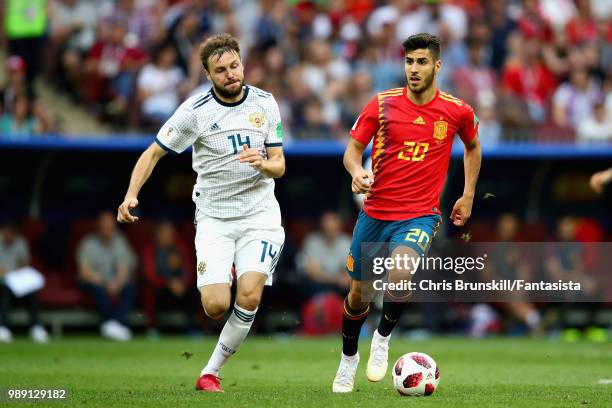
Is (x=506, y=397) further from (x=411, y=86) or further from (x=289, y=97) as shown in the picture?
(x=289, y=97)

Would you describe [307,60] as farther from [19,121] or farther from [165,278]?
[19,121]

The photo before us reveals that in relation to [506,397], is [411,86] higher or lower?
higher

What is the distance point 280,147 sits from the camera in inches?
374

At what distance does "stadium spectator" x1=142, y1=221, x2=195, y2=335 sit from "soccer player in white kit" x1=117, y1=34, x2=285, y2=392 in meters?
9.02

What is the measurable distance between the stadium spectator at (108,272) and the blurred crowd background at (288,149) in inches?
1.2

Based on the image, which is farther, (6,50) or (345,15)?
(345,15)

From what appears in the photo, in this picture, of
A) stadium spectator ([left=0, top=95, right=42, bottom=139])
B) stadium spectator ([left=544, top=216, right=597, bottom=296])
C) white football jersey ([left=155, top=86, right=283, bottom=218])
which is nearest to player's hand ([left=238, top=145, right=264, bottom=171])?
white football jersey ([left=155, top=86, right=283, bottom=218])

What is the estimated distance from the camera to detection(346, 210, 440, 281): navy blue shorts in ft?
30.7

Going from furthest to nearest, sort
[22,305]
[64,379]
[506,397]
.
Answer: [22,305] < [64,379] < [506,397]

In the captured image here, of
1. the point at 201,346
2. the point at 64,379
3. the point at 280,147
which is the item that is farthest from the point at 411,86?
the point at 201,346

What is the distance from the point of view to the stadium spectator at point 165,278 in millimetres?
18562

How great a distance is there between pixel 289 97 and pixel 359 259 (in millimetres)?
9632

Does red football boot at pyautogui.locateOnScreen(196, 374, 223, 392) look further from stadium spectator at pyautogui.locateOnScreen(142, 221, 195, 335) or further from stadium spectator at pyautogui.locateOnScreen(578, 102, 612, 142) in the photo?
stadium spectator at pyautogui.locateOnScreen(578, 102, 612, 142)

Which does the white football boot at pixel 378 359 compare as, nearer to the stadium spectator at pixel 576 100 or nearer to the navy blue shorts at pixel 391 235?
the navy blue shorts at pixel 391 235
